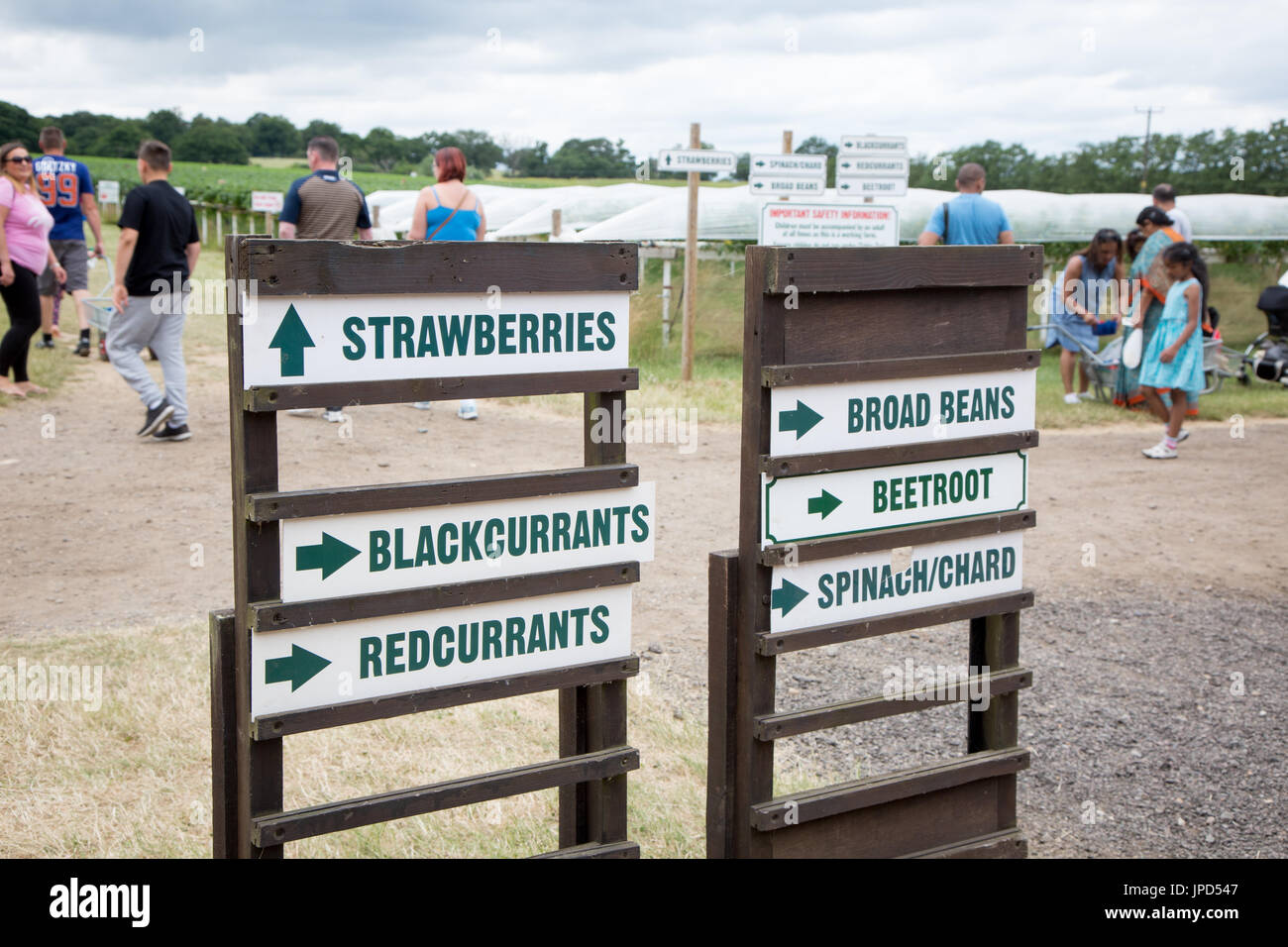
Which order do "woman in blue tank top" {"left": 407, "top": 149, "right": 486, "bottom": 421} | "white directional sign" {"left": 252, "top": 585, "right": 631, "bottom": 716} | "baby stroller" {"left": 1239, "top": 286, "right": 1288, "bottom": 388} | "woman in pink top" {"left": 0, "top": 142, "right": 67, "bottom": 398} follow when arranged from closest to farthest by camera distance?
"white directional sign" {"left": 252, "top": 585, "right": 631, "bottom": 716}
"woman in blue tank top" {"left": 407, "top": 149, "right": 486, "bottom": 421}
"woman in pink top" {"left": 0, "top": 142, "right": 67, "bottom": 398}
"baby stroller" {"left": 1239, "top": 286, "right": 1288, "bottom": 388}

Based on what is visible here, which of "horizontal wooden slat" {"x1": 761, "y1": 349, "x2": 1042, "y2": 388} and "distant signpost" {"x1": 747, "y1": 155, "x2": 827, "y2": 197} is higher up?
"distant signpost" {"x1": 747, "y1": 155, "x2": 827, "y2": 197}

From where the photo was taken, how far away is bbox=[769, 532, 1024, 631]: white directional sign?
3021mm

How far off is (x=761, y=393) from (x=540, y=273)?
1.92 feet

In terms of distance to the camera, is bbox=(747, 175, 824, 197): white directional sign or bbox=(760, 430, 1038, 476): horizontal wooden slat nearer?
bbox=(760, 430, 1038, 476): horizontal wooden slat

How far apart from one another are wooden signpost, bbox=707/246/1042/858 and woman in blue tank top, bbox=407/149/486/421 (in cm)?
612

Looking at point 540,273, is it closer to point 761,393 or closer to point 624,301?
point 624,301

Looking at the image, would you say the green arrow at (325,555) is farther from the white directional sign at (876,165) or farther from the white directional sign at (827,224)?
the white directional sign at (876,165)

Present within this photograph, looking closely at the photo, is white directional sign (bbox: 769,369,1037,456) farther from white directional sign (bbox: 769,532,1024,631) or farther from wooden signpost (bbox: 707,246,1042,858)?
white directional sign (bbox: 769,532,1024,631)

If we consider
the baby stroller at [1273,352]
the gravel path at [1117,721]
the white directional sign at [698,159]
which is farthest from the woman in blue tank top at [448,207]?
the baby stroller at [1273,352]

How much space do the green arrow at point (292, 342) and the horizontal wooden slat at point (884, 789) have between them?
148 cm

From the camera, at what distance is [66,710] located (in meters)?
4.25

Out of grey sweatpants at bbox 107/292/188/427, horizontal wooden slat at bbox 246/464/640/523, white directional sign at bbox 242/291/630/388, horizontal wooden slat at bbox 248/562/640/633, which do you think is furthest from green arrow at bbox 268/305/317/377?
grey sweatpants at bbox 107/292/188/427

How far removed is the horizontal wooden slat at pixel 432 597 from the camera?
2.52 meters
